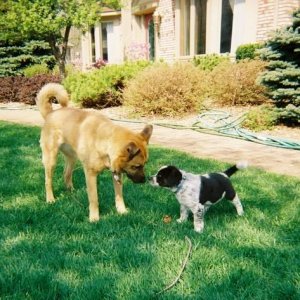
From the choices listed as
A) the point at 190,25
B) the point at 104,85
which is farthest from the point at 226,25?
the point at 104,85

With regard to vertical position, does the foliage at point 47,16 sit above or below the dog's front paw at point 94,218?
above

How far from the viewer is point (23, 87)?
16.5m

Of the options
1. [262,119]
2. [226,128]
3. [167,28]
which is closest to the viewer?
[262,119]

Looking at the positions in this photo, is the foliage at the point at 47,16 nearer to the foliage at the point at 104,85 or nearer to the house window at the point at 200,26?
the foliage at the point at 104,85

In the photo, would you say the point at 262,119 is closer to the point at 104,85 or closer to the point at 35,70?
the point at 104,85

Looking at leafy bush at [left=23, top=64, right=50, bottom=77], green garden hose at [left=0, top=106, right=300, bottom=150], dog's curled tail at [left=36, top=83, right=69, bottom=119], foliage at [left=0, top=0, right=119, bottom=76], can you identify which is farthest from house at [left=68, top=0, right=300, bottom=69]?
dog's curled tail at [left=36, top=83, right=69, bottom=119]

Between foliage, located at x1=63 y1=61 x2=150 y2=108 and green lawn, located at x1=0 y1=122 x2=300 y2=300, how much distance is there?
26.3ft

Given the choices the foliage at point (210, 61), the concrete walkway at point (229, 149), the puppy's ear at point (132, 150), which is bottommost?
the concrete walkway at point (229, 149)

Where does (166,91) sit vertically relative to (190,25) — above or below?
below

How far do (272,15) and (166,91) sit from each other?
18.0 feet

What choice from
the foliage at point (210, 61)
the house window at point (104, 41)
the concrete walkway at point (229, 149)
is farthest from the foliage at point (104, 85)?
the house window at point (104, 41)

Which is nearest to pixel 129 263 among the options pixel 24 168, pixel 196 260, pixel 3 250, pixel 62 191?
pixel 196 260

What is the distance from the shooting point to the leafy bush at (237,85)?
10.9 m

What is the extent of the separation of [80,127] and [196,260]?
2.05 m
